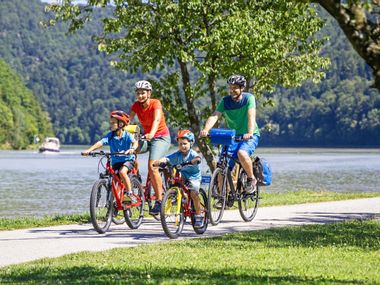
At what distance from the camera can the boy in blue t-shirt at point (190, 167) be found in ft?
42.5

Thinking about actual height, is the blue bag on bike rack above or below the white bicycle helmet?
below

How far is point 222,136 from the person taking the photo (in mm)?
14258

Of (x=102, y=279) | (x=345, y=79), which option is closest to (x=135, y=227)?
(x=102, y=279)

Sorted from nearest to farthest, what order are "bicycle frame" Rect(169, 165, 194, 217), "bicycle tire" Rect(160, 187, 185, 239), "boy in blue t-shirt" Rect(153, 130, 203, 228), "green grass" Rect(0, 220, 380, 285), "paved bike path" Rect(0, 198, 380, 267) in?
"green grass" Rect(0, 220, 380, 285)
"paved bike path" Rect(0, 198, 380, 267)
"bicycle tire" Rect(160, 187, 185, 239)
"bicycle frame" Rect(169, 165, 194, 217)
"boy in blue t-shirt" Rect(153, 130, 203, 228)

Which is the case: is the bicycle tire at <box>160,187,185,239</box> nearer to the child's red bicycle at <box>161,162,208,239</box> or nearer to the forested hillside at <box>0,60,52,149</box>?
the child's red bicycle at <box>161,162,208,239</box>

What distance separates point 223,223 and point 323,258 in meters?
5.20

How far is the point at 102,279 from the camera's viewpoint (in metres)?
8.52

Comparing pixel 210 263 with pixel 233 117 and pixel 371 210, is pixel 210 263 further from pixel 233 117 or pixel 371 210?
pixel 371 210

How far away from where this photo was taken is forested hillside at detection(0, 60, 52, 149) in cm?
15162

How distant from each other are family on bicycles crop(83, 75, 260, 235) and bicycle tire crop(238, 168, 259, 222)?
0.16 metres

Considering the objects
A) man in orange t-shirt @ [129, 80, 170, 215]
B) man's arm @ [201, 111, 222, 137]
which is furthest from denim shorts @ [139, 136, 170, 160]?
man's arm @ [201, 111, 222, 137]

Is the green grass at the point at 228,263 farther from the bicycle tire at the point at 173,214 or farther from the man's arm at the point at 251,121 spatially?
the man's arm at the point at 251,121

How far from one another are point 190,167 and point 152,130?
1.08 m

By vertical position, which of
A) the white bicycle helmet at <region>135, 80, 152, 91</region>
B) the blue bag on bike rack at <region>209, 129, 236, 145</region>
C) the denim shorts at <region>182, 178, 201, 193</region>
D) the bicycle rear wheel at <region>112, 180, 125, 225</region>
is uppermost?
the white bicycle helmet at <region>135, 80, 152, 91</region>
